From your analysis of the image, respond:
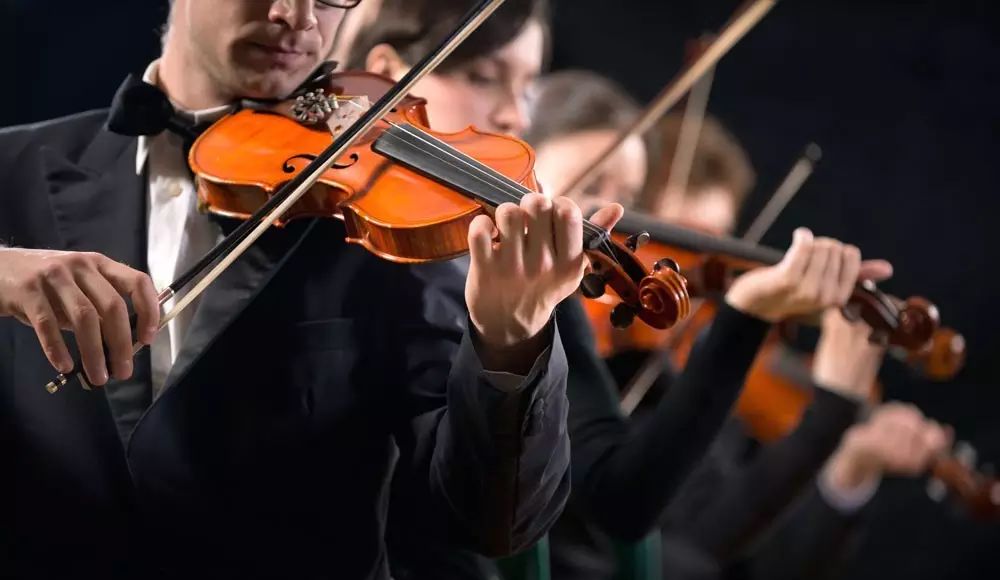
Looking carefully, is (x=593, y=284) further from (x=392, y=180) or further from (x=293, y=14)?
(x=293, y=14)

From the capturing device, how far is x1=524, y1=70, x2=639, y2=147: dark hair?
5.44 feet

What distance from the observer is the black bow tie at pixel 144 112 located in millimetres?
930

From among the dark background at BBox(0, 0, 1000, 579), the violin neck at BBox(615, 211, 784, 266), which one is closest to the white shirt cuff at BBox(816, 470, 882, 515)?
the dark background at BBox(0, 0, 1000, 579)

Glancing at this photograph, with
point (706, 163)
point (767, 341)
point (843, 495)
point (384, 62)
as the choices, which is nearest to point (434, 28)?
point (384, 62)

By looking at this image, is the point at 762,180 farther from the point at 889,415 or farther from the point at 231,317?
the point at 231,317

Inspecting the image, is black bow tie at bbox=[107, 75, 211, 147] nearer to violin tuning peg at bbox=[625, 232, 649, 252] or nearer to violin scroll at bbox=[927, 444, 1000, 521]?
violin tuning peg at bbox=[625, 232, 649, 252]

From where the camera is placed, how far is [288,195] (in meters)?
0.84

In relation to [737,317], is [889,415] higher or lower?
lower

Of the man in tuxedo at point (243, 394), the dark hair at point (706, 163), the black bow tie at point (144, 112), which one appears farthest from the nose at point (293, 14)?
the dark hair at point (706, 163)

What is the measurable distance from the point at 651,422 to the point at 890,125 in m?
1.10

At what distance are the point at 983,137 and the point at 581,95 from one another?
0.63 meters

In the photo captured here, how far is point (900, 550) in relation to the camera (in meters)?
2.23

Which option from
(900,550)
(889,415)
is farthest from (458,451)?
(900,550)

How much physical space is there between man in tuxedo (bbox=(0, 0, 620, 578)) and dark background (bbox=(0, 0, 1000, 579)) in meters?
0.96
